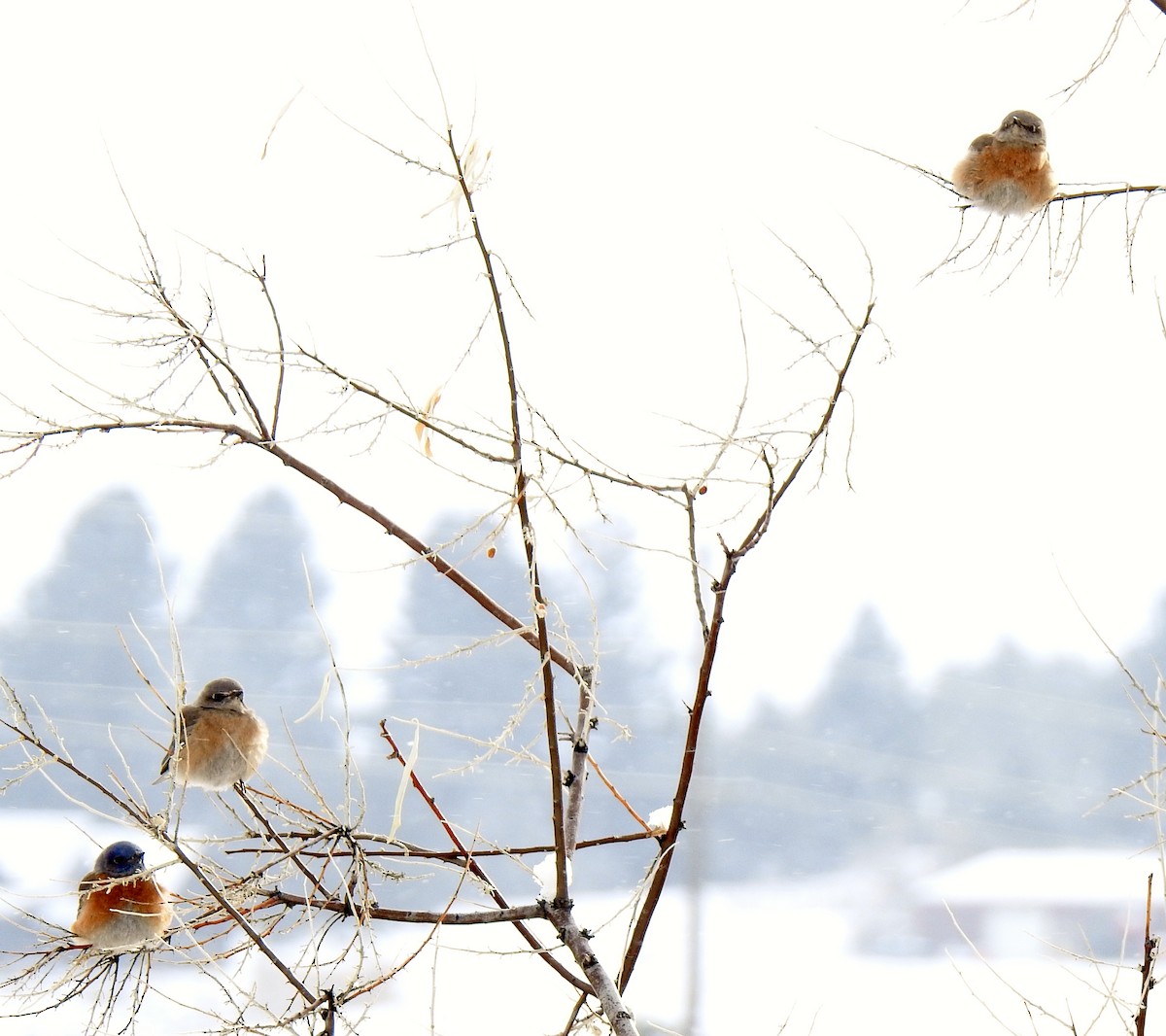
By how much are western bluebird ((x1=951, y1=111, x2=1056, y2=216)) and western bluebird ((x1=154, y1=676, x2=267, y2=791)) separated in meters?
0.77

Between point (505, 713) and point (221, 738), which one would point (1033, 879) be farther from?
point (221, 738)

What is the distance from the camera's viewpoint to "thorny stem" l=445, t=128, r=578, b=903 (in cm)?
54

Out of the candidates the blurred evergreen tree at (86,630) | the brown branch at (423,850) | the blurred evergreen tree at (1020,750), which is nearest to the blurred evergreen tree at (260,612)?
the blurred evergreen tree at (86,630)

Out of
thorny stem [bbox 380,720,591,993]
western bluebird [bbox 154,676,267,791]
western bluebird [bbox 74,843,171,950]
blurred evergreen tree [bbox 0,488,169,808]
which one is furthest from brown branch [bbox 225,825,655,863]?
blurred evergreen tree [bbox 0,488,169,808]

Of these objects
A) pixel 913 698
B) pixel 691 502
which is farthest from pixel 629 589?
pixel 913 698

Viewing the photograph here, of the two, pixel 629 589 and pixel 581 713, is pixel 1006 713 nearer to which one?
pixel 629 589

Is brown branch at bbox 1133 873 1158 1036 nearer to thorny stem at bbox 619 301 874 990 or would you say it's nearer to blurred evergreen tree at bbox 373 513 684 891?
thorny stem at bbox 619 301 874 990

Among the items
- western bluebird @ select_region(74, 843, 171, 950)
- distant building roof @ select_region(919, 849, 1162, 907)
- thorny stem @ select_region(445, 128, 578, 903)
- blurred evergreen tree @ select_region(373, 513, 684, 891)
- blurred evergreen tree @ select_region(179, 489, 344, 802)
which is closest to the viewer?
thorny stem @ select_region(445, 128, 578, 903)

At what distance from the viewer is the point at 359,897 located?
2.03 feet

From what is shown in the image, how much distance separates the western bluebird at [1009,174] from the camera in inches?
36.5

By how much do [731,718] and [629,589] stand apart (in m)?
0.99

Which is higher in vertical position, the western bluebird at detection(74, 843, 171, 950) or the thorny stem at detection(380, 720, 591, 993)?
the western bluebird at detection(74, 843, 171, 950)

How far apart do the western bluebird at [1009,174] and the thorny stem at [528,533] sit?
21.5 inches

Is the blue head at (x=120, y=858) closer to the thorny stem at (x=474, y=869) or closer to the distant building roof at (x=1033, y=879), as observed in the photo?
the thorny stem at (x=474, y=869)
